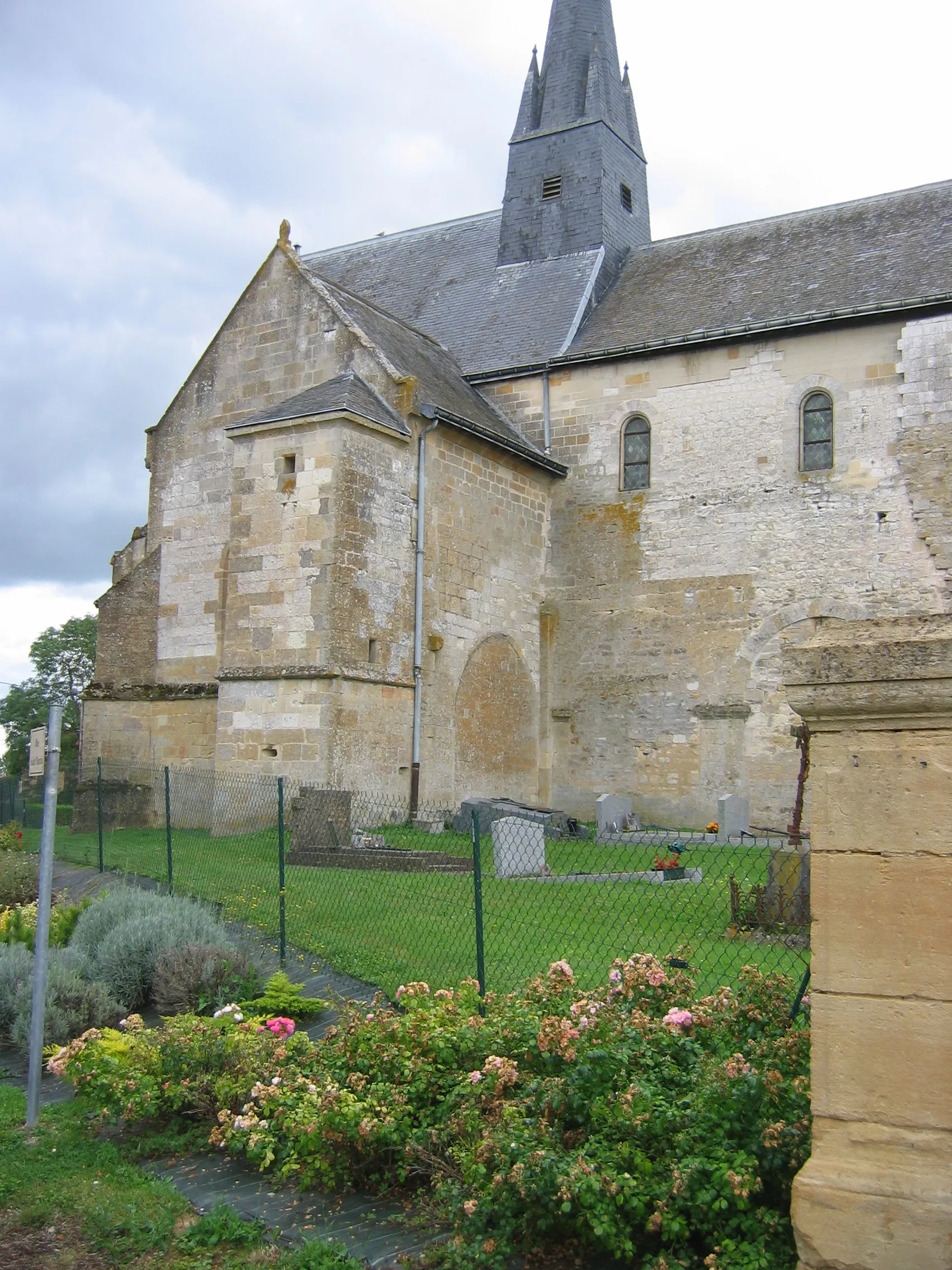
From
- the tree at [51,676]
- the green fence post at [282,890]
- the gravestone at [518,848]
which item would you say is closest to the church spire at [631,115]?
the gravestone at [518,848]

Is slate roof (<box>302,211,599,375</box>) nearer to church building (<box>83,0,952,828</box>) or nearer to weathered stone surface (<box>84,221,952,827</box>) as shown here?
church building (<box>83,0,952,828</box>)

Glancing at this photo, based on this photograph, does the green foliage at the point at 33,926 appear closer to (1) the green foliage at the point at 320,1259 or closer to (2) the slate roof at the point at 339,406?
(1) the green foliage at the point at 320,1259

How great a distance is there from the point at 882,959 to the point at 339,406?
14678 millimetres

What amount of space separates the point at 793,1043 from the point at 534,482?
17537 mm

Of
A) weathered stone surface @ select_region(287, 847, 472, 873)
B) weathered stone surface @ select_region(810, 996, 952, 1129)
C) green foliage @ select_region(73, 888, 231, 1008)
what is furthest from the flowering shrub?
weathered stone surface @ select_region(287, 847, 472, 873)

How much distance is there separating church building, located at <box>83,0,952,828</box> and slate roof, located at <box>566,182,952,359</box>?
7cm

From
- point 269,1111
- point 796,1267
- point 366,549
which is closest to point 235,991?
point 269,1111

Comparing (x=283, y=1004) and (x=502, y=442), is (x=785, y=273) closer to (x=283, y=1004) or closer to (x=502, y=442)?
(x=502, y=442)

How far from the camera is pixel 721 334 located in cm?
2053

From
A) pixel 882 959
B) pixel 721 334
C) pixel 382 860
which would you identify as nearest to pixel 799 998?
pixel 882 959

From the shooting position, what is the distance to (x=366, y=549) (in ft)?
58.9

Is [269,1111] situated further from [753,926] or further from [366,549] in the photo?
[366,549]

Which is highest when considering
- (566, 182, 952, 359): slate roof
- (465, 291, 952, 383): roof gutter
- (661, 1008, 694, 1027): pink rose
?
(566, 182, 952, 359): slate roof

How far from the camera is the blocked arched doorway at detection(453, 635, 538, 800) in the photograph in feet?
65.4
